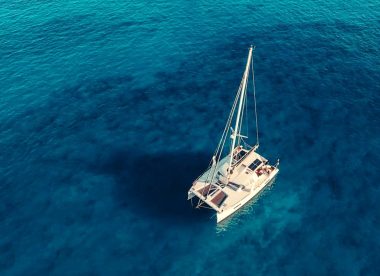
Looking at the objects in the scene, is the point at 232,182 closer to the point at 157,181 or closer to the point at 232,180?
the point at 232,180

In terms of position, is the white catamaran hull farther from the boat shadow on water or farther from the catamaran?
the boat shadow on water

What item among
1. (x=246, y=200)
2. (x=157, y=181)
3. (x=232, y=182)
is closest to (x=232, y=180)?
(x=232, y=182)

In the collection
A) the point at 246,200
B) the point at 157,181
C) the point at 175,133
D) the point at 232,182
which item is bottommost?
the point at 157,181

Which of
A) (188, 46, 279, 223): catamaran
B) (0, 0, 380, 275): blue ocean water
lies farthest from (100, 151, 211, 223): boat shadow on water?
(188, 46, 279, 223): catamaran

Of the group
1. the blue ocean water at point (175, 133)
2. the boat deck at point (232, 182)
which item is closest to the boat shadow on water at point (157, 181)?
the blue ocean water at point (175, 133)

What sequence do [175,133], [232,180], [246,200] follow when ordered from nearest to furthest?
[246,200]
[232,180]
[175,133]
